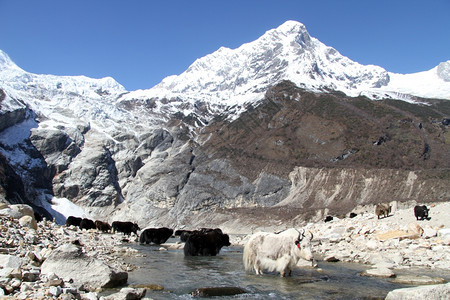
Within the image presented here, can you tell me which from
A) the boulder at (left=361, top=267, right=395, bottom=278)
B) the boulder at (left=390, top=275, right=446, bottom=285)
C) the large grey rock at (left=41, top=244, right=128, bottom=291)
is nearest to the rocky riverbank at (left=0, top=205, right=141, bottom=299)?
the large grey rock at (left=41, top=244, right=128, bottom=291)

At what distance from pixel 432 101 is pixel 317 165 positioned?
356ft

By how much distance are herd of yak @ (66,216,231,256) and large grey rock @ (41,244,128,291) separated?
45.7 ft

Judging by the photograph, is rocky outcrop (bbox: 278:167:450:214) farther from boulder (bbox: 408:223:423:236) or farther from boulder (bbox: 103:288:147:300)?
boulder (bbox: 103:288:147:300)

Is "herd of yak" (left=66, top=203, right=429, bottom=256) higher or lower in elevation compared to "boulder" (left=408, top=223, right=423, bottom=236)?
lower

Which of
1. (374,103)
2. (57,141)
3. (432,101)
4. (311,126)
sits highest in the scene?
(432,101)

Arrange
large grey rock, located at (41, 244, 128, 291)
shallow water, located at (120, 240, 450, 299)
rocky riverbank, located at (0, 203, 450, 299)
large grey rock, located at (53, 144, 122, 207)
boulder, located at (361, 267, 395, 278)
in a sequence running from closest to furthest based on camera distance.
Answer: rocky riverbank, located at (0, 203, 450, 299), large grey rock, located at (41, 244, 128, 291), shallow water, located at (120, 240, 450, 299), boulder, located at (361, 267, 395, 278), large grey rock, located at (53, 144, 122, 207)

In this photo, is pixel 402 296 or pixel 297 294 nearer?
pixel 402 296

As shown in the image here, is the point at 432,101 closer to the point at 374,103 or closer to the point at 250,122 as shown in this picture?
the point at 374,103

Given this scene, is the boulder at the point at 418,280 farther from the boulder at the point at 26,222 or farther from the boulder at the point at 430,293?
the boulder at the point at 26,222

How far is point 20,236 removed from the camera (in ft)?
48.6

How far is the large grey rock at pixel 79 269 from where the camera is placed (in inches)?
448

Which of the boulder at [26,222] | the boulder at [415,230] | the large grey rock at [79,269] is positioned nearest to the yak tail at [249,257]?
the large grey rock at [79,269]

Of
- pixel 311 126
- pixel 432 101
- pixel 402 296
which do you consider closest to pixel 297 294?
pixel 402 296

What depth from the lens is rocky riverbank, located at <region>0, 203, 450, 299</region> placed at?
875 cm
